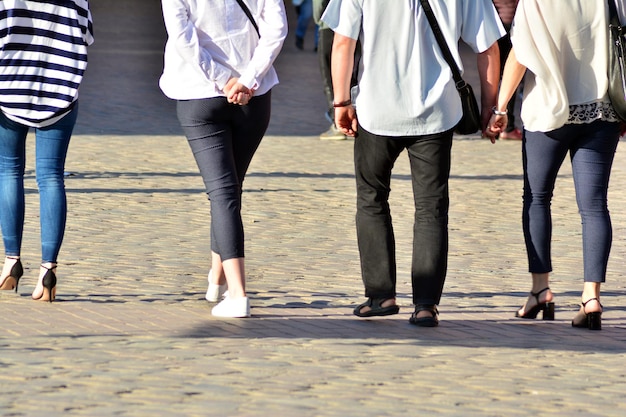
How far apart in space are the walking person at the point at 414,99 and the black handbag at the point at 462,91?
0.02 m

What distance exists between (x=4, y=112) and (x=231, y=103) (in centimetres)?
110

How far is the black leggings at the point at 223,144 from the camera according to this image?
6.44m

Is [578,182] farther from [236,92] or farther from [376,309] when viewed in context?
[236,92]

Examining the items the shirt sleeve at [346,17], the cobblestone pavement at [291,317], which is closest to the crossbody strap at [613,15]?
the shirt sleeve at [346,17]

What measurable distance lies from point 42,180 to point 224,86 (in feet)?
3.46

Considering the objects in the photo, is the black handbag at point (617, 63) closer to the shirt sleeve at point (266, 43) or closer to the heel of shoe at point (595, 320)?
the heel of shoe at point (595, 320)

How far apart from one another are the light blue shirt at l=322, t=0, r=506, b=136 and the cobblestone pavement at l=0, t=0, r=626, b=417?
93 centimetres

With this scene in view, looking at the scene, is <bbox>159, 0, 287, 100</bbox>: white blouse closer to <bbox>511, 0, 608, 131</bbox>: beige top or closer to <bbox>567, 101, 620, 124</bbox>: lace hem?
<bbox>511, 0, 608, 131</bbox>: beige top

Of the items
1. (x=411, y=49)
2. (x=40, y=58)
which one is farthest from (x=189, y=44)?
(x=411, y=49)

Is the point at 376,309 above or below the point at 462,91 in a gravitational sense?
below

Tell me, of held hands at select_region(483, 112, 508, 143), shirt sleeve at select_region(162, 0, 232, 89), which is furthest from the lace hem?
shirt sleeve at select_region(162, 0, 232, 89)

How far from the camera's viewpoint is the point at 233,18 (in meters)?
6.44

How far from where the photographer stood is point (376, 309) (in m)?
6.52

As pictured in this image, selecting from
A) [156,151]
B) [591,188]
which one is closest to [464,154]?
[156,151]
